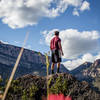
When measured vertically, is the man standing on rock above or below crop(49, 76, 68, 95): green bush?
above

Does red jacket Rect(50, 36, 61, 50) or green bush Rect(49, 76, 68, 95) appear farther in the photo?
red jacket Rect(50, 36, 61, 50)

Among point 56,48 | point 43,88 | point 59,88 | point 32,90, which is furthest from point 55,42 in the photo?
point 59,88

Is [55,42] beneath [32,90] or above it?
above

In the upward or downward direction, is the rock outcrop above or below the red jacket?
below

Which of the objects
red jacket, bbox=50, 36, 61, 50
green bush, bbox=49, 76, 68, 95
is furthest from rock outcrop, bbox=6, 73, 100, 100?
red jacket, bbox=50, 36, 61, 50

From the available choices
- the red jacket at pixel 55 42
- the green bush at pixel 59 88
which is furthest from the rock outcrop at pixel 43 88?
the red jacket at pixel 55 42

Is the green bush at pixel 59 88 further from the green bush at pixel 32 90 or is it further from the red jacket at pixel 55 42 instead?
the red jacket at pixel 55 42

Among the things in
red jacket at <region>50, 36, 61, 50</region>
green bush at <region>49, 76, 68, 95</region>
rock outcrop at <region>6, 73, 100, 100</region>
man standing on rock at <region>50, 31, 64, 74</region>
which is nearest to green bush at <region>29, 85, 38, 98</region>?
rock outcrop at <region>6, 73, 100, 100</region>

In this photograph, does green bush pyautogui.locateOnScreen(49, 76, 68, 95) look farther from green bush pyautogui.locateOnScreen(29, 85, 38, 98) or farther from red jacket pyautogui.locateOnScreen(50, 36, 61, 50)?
red jacket pyautogui.locateOnScreen(50, 36, 61, 50)

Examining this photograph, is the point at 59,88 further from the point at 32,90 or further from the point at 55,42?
the point at 55,42

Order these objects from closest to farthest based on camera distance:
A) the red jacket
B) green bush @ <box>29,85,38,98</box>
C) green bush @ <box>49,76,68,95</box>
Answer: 1. green bush @ <box>49,76,68,95</box>
2. green bush @ <box>29,85,38,98</box>
3. the red jacket

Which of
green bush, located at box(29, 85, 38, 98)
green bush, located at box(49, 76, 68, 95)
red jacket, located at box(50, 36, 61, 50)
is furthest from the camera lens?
red jacket, located at box(50, 36, 61, 50)

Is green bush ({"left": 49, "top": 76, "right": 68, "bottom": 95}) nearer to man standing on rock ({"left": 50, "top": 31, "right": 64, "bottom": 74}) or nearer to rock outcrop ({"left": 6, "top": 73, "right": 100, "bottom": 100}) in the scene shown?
rock outcrop ({"left": 6, "top": 73, "right": 100, "bottom": 100})

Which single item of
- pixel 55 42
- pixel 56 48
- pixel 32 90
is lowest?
pixel 32 90
